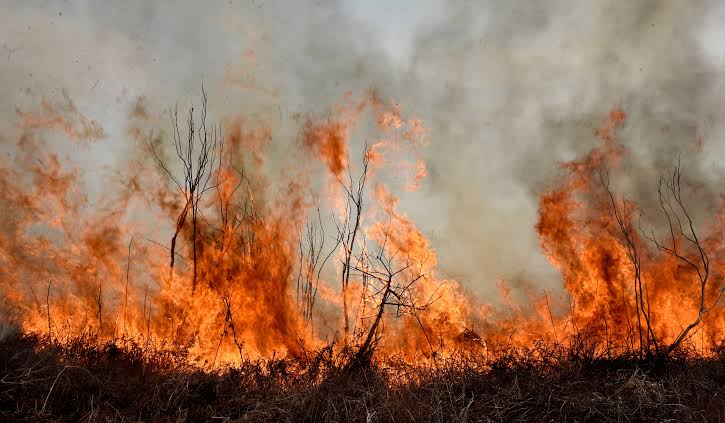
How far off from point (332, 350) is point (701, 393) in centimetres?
677

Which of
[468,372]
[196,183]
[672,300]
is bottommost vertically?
[468,372]

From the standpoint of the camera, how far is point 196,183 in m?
14.6

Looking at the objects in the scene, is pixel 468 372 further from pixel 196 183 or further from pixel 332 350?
pixel 196 183

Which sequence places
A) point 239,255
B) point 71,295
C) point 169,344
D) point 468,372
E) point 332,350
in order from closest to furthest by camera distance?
point 468,372 < point 332,350 < point 169,344 < point 71,295 < point 239,255

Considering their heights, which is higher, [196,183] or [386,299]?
[196,183]

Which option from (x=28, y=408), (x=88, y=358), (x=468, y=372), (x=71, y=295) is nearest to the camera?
(x=28, y=408)

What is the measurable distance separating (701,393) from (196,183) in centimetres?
1279

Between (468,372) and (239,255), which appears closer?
(468,372)

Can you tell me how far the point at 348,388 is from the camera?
27.2 feet

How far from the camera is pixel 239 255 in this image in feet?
46.5

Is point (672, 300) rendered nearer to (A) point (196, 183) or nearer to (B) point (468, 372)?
(B) point (468, 372)

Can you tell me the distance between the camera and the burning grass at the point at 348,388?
6.96m

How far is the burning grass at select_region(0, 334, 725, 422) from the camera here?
696 centimetres

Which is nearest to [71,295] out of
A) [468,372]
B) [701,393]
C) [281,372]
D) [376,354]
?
[281,372]
